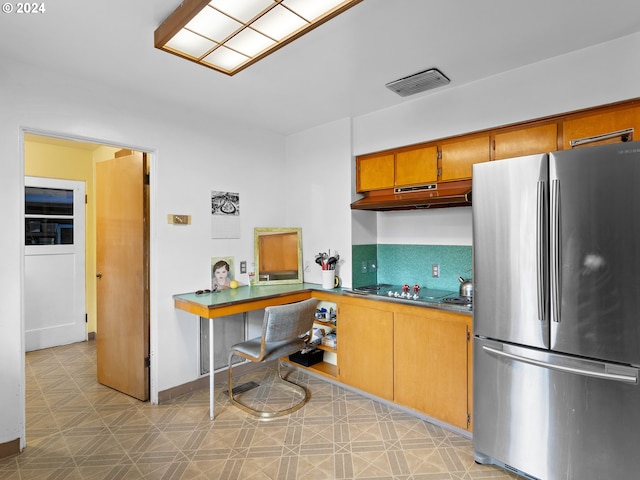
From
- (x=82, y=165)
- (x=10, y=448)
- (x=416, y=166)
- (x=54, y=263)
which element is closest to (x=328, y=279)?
(x=416, y=166)

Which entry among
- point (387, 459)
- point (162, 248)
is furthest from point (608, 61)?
point (162, 248)

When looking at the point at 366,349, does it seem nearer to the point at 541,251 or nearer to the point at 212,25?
the point at 541,251

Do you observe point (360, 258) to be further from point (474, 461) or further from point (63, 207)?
point (63, 207)

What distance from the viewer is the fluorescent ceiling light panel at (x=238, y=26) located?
1.74 metres

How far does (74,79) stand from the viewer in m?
2.63

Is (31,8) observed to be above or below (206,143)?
above

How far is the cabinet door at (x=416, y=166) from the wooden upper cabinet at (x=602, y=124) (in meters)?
0.96

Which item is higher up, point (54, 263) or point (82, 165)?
point (82, 165)

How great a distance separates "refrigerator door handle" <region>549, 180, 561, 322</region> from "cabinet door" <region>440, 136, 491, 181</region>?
94cm

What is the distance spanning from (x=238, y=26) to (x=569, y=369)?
254cm

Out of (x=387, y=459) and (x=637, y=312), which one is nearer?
(x=637, y=312)

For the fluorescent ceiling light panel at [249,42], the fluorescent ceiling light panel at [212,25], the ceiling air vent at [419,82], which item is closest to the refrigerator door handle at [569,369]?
the ceiling air vent at [419,82]

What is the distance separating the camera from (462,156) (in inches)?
115

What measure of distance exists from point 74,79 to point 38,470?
2652 millimetres
